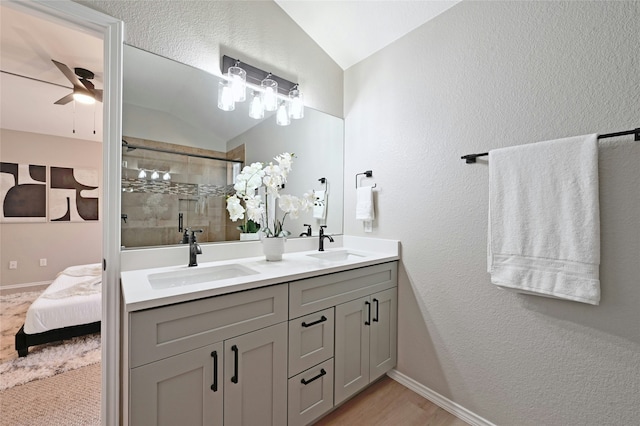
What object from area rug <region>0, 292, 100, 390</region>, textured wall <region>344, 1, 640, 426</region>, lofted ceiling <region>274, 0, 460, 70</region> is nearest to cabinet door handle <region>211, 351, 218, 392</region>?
textured wall <region>344, 1, 640, 426</region>

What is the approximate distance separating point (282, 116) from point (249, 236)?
3.06ft

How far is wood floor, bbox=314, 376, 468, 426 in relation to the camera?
1519 millimetres

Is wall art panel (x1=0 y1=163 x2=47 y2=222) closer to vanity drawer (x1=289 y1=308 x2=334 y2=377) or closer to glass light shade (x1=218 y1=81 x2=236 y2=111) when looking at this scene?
glass light shade (x1=218 y1=81 x2=236 y2=111)

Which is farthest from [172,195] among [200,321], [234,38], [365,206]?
[365,206]

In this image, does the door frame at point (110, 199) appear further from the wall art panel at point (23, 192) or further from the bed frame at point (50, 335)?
the wall art panel at point (23, 192)

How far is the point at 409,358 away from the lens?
72.4 inches

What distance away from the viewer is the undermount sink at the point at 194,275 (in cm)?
132

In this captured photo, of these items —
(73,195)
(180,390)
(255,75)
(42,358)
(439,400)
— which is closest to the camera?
(180,390)

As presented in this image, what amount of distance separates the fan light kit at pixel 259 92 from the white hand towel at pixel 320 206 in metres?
0.64

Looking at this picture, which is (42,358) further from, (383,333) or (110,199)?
(383,333)

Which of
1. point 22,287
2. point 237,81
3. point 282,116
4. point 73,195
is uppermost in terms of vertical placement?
point 237,81

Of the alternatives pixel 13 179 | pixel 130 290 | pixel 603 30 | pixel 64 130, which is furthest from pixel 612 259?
pixel 13 179

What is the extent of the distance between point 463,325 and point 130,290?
1.73 metres

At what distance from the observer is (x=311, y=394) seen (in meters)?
1.40
